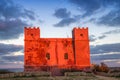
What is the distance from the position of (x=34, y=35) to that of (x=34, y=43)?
4.25ft

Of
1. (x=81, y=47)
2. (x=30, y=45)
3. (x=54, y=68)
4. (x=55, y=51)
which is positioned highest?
(x=30, y=45)

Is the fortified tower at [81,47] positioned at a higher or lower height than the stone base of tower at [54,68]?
higher

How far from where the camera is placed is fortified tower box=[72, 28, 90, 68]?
39250 mm

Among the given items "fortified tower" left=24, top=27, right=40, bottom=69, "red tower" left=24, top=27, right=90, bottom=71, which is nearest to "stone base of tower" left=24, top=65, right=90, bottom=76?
"red tower" left=24, top=27, right=90, bottom=71

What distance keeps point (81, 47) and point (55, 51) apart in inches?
173

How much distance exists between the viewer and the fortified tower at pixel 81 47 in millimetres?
39250

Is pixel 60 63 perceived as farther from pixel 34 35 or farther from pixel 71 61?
pixel 34 35

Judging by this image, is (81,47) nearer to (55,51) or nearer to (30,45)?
(55,51)

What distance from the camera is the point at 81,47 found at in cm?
3991

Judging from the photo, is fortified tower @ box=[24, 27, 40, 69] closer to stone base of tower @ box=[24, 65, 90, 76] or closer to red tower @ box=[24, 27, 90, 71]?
red tower @ box=[24, 27, 90, 71]

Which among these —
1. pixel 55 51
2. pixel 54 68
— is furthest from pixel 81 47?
pixel 54 68

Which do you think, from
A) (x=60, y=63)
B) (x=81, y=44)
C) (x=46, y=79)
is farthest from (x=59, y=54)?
(x=46, y=79)

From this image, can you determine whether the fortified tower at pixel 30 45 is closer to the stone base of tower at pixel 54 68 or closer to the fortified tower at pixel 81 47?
the stone base of tower at pixel 54 68

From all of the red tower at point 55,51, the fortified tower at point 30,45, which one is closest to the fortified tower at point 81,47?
the red tower at point 55,51
